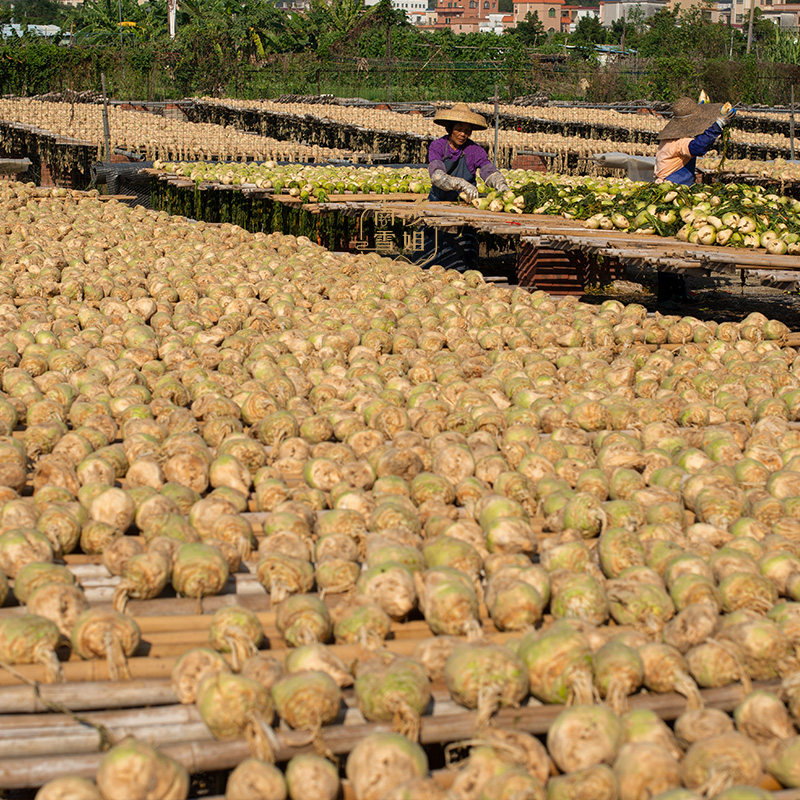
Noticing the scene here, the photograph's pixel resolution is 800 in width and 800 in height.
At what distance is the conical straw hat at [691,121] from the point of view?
13453 mm

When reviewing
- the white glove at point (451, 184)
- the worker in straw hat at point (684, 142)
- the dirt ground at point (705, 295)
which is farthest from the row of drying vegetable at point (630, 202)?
the dirt ground at point (705, 295)

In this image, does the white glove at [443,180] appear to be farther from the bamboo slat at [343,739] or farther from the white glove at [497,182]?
the bamboo slat at [343,739]

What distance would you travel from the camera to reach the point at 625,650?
3.10 metres

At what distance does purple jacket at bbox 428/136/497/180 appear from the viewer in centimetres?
1216

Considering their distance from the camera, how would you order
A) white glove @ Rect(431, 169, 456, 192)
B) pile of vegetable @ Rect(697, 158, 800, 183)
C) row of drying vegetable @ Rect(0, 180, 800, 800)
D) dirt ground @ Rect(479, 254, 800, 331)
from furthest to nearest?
pile of vegetable @ Rect(697, 158, 800, 183) → dirt ground @ Rect(479, 254, 800, 331) → white glove @ Rect(431, 169, 456, 192) → row of drying vegetable @ Rect(0, 180, 800, 800)

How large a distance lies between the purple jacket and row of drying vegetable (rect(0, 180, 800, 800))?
14.8ft

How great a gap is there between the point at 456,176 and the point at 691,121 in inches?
138

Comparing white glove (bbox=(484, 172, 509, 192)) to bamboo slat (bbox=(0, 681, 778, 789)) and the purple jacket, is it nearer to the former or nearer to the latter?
the purple jacket

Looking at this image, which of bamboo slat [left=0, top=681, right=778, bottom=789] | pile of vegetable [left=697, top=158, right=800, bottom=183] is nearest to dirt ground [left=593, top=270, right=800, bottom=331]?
pile of vegetable [left=697, top=158, right=800, bottom=183]

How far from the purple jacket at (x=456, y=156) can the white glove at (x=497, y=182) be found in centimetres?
21

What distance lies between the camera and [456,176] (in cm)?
1259

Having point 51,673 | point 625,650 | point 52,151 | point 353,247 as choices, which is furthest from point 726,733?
point 52,151

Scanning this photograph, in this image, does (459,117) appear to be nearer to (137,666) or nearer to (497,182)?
(497,182)

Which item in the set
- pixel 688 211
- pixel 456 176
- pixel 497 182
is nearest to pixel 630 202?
pixel 688 211
